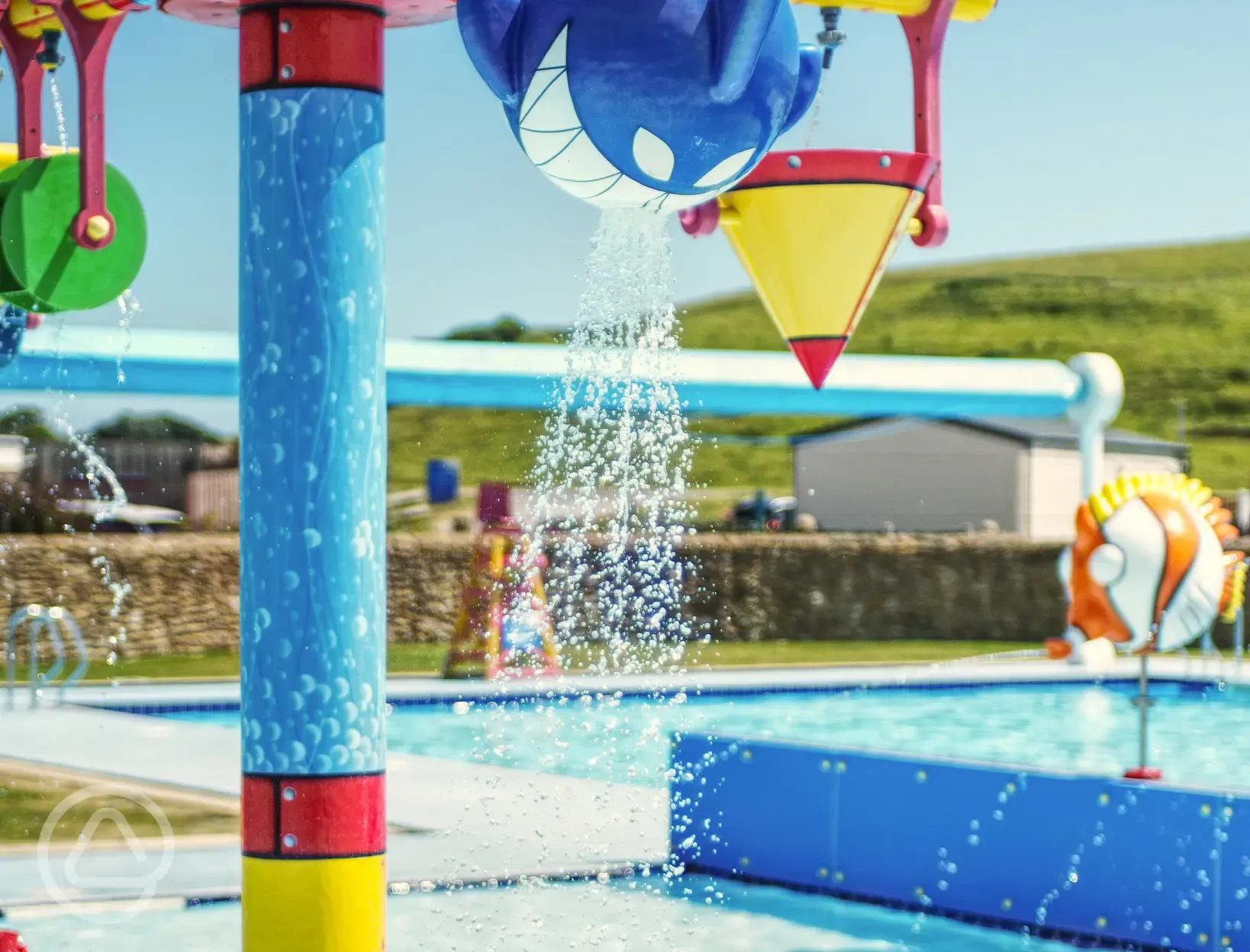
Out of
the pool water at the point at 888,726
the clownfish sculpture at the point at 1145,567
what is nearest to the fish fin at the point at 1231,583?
the clownfish sculpture at the point at 1145,567

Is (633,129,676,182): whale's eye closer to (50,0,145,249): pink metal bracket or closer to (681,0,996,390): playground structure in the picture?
(681,0,996,390): playground structure

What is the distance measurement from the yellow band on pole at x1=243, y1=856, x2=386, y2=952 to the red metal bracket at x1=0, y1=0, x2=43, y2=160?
2.08m

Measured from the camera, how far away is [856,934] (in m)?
6.06

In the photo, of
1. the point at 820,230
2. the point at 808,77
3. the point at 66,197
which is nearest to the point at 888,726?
the point at 820,230

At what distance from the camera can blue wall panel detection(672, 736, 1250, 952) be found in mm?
5617

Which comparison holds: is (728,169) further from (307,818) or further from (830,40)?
(307,818)

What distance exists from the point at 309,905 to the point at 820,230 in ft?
5.69

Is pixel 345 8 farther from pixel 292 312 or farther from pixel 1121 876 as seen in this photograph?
pixel 1121 876

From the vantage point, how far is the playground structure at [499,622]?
45.8 ft

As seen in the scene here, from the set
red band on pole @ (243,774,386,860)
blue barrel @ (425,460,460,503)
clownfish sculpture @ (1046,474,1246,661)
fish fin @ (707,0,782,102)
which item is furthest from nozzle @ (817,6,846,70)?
blue barrel @ (425,460,460,503)

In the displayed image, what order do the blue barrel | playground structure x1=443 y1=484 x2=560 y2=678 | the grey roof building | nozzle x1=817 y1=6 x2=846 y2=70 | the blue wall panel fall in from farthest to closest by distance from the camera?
the blue barrel
the grey roof building
playground structure x1=443 y1=484 x2=560 y2=678
the blue wall panel
nozzle x1=817 y1=6 x2=846 y2=70

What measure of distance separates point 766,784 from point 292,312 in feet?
14.3

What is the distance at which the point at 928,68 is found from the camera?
3.63 m

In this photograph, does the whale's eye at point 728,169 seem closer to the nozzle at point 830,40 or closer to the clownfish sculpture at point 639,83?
the clownfish sculpture at point 639,83
